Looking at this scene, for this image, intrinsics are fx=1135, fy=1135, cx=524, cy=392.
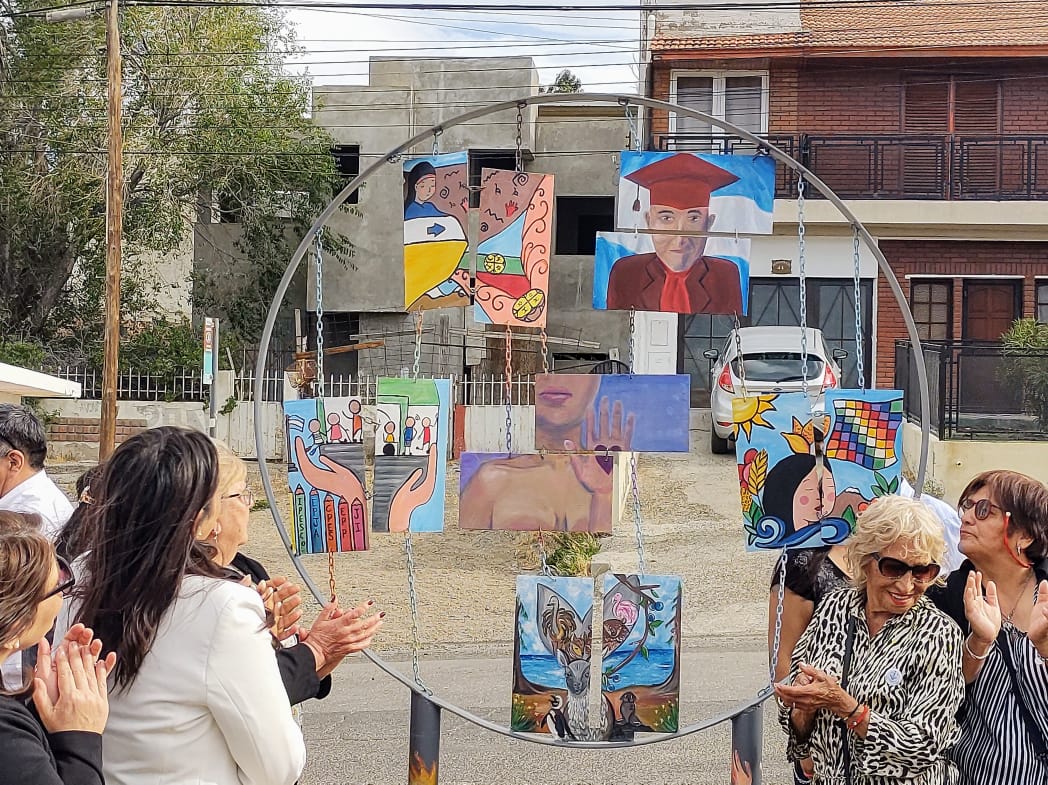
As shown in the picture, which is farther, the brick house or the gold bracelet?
the brick house

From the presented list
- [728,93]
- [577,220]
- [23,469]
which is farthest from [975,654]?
[577,220]

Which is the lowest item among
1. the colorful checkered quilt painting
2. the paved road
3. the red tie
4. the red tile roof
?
the paved road

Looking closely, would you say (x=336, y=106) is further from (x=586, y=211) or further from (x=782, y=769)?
(x=782, y=769)

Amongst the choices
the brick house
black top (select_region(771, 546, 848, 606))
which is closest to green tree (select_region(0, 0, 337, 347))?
the brick house

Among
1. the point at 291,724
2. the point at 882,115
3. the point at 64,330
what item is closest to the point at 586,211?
the point at 882,115

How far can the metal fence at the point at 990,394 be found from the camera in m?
11.7

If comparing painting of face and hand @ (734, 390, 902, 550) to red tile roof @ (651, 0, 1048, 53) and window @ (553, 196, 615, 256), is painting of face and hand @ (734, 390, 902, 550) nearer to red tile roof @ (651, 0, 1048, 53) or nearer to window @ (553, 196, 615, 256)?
red tile roof @ (651, 0, 1048, 53)

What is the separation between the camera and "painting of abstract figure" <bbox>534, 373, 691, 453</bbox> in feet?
11.7

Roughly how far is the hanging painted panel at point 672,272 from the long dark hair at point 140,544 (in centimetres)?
182

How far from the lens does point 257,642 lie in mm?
2064

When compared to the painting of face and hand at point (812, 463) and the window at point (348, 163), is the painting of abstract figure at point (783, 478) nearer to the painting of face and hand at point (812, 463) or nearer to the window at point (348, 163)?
the painting of face and hand at point (812, 463)

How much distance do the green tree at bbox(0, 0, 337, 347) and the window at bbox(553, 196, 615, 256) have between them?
3.99m

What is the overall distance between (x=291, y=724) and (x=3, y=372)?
8083mm

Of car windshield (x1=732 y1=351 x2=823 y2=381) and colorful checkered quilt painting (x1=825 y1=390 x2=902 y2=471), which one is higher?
car windshield (x1=732 y1=351 x2=823 y2=381)
